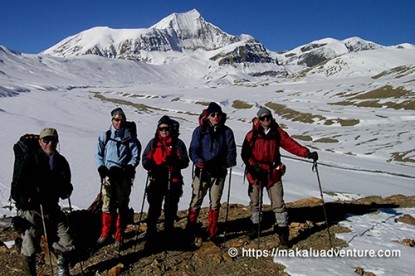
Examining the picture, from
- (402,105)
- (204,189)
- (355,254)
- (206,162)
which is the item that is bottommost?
(355,254)

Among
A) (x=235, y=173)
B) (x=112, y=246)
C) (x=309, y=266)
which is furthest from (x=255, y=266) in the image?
(x=235, y=173)

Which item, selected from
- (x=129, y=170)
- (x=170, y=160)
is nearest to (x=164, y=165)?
(x=170, y=160)

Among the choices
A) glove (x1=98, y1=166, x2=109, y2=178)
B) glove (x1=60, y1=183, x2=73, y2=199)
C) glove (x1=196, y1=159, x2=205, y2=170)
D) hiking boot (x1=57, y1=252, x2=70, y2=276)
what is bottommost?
hiking boot (x1=57, y1=252, x2=70, y2=276)

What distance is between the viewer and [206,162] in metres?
6.88

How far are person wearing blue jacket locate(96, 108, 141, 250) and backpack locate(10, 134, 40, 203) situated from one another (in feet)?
5.07

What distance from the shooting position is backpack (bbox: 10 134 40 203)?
17.1ft

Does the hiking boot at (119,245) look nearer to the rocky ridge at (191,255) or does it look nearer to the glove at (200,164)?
the rocky ridge at (191,255)

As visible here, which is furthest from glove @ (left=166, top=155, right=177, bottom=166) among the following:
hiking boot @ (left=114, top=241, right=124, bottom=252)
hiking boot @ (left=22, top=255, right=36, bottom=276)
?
hiking boot @ (left=22, top=255, right=36, bottom=276)

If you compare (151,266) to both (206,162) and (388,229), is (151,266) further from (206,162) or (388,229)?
(388,229)

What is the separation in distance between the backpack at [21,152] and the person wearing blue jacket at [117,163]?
1545 mm

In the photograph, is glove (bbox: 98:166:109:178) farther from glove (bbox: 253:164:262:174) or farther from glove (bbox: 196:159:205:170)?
glove (bbox: 253:164:262:174)

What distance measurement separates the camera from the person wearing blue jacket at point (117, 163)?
22.5 feet

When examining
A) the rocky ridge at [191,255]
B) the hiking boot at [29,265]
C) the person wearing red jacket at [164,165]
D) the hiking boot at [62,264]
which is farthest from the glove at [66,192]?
the person wearing red jacket at [164,165]

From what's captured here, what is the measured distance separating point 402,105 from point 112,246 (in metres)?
73.1
